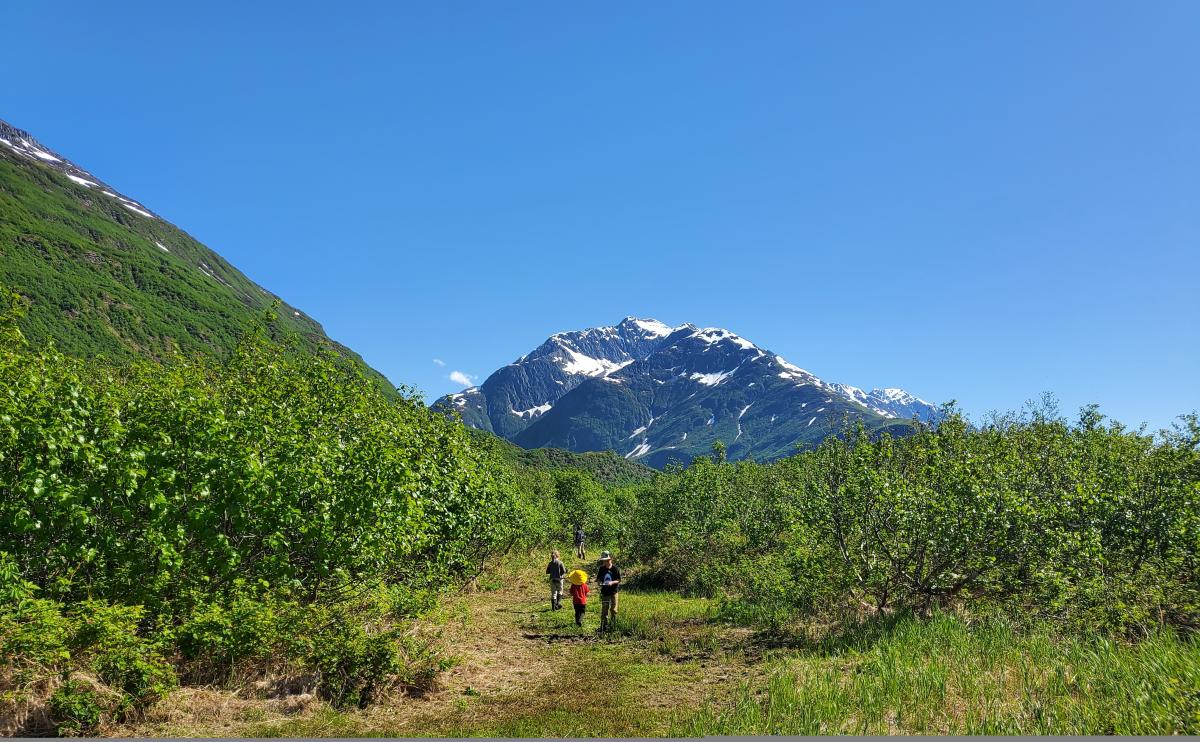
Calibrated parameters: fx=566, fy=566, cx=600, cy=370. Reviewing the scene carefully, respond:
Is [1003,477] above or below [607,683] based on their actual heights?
above

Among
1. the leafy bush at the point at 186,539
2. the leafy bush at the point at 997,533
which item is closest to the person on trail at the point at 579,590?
the leafy bush at the point at 997,533

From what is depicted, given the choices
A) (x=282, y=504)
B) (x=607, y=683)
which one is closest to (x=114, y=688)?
(x=282, y=504)

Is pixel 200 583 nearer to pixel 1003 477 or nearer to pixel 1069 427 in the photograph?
pixel 1003 477

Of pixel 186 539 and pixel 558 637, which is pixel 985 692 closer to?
pixel 558 637

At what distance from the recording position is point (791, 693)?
9391mm

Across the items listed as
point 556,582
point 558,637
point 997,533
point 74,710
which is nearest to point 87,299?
point 556,582

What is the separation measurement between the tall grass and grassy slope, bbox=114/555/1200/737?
0.09 feet

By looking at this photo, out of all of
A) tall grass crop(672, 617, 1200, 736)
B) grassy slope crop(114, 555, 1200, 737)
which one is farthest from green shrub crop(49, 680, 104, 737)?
tall grass crop(672, 617, 1200, 736)

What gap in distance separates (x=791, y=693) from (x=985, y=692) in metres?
2.82

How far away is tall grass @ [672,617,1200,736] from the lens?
7336 millimetres

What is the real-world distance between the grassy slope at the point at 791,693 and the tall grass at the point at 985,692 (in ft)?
0.09

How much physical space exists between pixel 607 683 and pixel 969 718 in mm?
6608

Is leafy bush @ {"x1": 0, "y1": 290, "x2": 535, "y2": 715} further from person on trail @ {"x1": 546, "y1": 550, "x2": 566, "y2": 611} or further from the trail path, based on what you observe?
person on trail @ {"x1": 546, "y1": 550, "x2": 566, "y2": 611}

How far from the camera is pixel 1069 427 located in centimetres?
Answer: 2692
